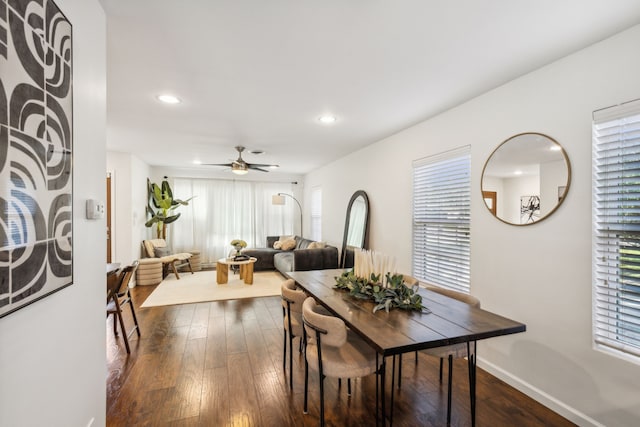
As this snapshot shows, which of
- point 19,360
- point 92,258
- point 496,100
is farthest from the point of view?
point 496,100

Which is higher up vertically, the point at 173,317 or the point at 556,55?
the point at 556,55

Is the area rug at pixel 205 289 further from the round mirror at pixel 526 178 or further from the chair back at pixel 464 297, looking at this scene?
the round mirror at pixel 526 178

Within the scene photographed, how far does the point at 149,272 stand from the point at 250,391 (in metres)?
4.29

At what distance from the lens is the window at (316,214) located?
706cm

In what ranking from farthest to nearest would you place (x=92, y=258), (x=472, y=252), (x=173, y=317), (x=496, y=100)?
(x=173, y=317), (x=472, y=252), (x=496, y=100), (x=92, y=258)

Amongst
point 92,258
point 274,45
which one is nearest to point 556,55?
point 274,45

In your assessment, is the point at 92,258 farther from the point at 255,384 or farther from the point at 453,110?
the point at 453,110

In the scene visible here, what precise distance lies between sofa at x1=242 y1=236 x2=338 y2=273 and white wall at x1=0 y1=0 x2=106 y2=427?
3.66 m

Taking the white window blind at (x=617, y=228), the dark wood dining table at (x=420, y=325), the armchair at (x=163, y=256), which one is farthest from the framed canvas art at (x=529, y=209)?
the armchair at (x=163, y=256)

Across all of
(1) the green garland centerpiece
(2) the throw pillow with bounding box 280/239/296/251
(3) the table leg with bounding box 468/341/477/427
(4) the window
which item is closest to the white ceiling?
(1) the green garland centerpiece

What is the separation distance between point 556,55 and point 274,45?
1.95 metres

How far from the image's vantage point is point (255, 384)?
2338 mm

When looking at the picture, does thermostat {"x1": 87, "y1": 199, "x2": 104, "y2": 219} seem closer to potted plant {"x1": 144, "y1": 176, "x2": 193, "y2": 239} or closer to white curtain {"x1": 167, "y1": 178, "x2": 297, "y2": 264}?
potted plant {"x1": 144, "y1": 176, "x2": 193, "y2": 239}

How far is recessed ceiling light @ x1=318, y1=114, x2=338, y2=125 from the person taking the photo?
3.29 m
